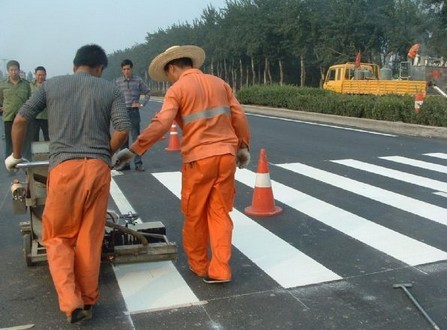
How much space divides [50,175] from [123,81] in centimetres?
568

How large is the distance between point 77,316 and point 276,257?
1.94 metres

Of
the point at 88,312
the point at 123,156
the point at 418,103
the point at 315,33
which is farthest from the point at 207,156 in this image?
the point at 315,33

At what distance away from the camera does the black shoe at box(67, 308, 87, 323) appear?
11.0 ft

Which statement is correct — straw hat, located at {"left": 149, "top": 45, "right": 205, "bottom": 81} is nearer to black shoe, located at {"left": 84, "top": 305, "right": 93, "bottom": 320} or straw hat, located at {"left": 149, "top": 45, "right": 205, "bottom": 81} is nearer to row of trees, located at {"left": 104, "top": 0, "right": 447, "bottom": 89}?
black shoe, located at {"left": 84, "top": 305, "right": 93, "bottom": 320}

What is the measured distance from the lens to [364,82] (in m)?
23.5

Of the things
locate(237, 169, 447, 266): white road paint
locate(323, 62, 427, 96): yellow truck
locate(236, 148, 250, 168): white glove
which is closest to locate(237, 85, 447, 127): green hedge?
locate(323, 62, 427, 96): yellow truck

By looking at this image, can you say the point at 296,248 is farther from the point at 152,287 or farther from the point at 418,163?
the point at 418,163

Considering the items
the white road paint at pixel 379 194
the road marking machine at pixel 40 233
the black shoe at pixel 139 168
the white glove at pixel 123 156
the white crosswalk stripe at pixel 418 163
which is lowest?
the white crosswalk stripe at pixel 418 163

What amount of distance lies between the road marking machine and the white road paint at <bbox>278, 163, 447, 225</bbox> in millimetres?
3131

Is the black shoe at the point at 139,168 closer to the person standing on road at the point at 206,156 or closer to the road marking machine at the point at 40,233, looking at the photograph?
the road marking machine at the point at 40,233

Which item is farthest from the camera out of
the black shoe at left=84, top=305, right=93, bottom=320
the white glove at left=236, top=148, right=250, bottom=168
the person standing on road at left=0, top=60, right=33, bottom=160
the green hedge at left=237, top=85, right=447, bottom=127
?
the green hedge at left=237, top=85, right=447, bottom=127

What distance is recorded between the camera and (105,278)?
4.24 meters

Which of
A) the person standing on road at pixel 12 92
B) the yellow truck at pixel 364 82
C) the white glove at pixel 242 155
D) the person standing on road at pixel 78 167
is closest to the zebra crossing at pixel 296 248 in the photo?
the person standing on road at pixel 78 167

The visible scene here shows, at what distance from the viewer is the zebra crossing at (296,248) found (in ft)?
13.4
